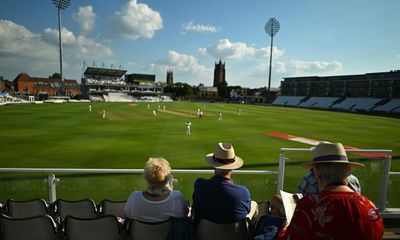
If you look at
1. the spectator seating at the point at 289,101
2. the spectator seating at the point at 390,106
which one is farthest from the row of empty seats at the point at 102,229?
the spectator seating at the point at 289,101

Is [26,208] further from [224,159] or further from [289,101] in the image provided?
[289,101]

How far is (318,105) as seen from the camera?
82812mm

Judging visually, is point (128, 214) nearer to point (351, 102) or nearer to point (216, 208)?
point (216, 208)

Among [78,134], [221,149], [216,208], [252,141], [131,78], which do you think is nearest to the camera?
[216,208]

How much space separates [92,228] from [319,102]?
90.4m

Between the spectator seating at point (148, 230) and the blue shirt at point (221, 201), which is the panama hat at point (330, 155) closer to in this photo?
the blue shirt at point (221, 201)

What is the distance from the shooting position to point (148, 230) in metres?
3.21

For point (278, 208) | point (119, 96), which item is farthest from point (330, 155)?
point (119, 96)

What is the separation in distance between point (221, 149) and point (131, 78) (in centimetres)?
14494

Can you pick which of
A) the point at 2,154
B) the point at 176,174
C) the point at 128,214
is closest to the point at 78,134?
the point at 2,154

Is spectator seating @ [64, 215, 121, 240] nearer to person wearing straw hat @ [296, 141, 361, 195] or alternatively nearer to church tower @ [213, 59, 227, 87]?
person wearing straw hat @ [296, 141, 361, 195]

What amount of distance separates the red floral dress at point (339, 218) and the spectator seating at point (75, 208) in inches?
119

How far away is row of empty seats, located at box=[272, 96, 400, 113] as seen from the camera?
6537 centimetres

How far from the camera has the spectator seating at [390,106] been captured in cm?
6210
